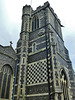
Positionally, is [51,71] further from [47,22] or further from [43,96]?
[47,22]

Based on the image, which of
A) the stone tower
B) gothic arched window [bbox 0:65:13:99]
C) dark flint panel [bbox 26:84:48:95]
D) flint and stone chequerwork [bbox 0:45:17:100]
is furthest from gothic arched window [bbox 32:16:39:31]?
dark flint panel [bbox 26:84:48:95]

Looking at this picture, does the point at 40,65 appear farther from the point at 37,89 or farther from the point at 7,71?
the point at 7,71

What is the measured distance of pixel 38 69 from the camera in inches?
573

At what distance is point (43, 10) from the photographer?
69.8 ft

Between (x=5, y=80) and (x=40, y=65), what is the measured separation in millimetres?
4962

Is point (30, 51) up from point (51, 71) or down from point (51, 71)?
up

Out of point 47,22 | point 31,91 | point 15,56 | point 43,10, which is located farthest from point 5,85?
point 43,10

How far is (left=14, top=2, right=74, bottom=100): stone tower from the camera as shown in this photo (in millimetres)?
12406

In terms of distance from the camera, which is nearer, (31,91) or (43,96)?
(43,96)

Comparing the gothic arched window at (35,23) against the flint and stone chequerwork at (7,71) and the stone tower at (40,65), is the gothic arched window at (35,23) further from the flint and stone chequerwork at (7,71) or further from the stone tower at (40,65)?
the flint and stone chequerwork at (7,71)

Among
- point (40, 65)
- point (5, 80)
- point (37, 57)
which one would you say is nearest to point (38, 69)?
point (40, 65)

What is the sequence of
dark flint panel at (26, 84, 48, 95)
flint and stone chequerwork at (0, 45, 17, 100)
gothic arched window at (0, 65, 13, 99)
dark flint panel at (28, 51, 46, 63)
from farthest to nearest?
dark flint panel at (28, 51, 46, 63)
flint and stone chequerwork at (0, 45, 17, 100)
gothic arched window at (0, 65, 13, 99)
dark flint panel at (26, 84, 48, 95)

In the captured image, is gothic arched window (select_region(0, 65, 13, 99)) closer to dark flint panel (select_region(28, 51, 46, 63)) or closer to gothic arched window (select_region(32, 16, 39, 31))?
dark flint panel (select_region(28, 51, 46, 63))

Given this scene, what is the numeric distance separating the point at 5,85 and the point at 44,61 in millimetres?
5891
